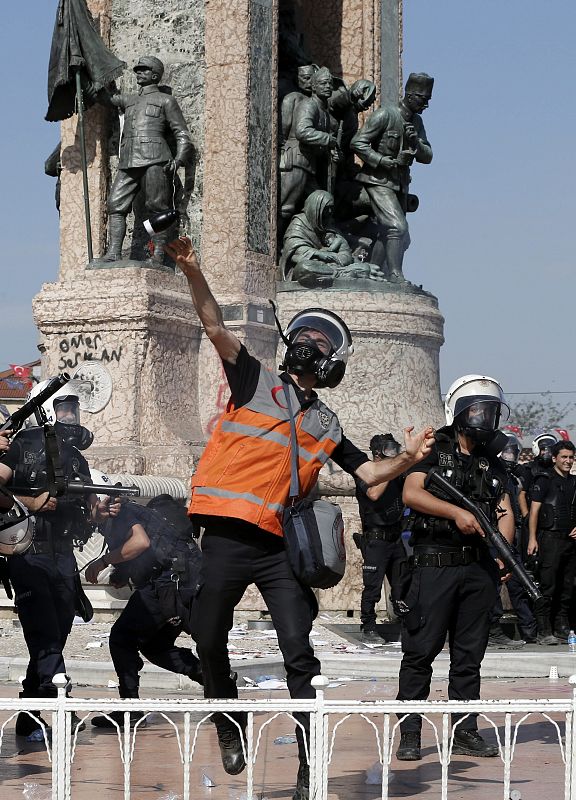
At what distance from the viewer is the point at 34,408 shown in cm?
780

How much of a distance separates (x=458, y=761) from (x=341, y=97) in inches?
418

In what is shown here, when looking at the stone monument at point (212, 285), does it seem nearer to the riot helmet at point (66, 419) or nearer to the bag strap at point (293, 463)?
the riot helmet at point (66, 419)

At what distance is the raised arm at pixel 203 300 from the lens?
6.31 meters

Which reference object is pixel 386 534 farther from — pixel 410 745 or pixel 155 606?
pixel 410 745

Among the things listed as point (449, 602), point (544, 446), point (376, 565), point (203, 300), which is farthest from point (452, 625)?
point (544, 446)

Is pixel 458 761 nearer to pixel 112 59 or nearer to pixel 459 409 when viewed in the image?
pixel 459 409

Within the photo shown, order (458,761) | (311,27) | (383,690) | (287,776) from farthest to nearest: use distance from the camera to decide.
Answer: (311,27), (383,690), (458,761), (287,776)

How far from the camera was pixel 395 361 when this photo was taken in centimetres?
1598

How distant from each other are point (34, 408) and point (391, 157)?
9579 mm

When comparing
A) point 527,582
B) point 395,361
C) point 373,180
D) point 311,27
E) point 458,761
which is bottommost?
point 458,761

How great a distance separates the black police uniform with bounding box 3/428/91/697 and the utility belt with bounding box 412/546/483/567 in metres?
1.79

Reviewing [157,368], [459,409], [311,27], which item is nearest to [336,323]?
[459,409]

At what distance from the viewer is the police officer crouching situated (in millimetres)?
8266

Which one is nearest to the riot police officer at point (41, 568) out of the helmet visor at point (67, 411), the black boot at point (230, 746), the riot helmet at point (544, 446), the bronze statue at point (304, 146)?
the helmet visor at point (67, 411)
